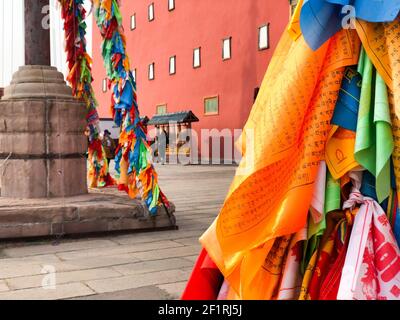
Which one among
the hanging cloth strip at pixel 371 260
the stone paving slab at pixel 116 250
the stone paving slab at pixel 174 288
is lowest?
the stone paving slab at pixel 174 288

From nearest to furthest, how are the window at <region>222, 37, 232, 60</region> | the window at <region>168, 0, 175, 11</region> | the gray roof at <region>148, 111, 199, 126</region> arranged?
the window at <region>222, 37, 232, 60</region>, the gray roof at <region>148, 111, 199, 126</region>, the window at <region>168, 0, 175, 11</region>

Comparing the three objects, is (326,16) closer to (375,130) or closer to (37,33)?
(375,130)

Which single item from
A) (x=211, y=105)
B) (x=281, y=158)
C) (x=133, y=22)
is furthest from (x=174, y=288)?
(x=133, y=22)

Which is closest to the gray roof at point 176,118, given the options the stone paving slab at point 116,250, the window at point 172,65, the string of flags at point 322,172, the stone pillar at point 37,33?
the window at point 172,65

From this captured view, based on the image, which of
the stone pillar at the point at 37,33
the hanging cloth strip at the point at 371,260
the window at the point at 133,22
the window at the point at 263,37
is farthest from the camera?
the window at the point at 133,22

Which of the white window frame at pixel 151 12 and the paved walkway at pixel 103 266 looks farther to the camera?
the white window frame at pixel 151 12

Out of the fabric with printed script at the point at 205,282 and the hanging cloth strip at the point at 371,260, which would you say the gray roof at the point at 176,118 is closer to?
the fabric with printed script at the point at 205,282

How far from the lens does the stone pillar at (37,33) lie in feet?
16.3

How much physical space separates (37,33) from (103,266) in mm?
2574

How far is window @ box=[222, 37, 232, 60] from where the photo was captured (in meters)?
18.7

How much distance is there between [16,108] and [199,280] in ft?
10.9

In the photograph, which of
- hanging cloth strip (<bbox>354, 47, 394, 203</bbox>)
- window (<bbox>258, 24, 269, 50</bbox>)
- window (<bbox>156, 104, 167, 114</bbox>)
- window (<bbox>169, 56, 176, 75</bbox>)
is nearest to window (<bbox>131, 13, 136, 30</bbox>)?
window (<bbox>169, 56, 176, 75</bbox>)

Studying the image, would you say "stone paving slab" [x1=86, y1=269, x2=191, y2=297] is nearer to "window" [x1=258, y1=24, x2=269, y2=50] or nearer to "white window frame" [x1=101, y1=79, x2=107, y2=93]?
"window" [x1=258, y1=24, x2=269, y2=50]

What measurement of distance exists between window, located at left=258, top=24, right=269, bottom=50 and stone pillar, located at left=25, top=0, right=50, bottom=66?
40.2 ft
